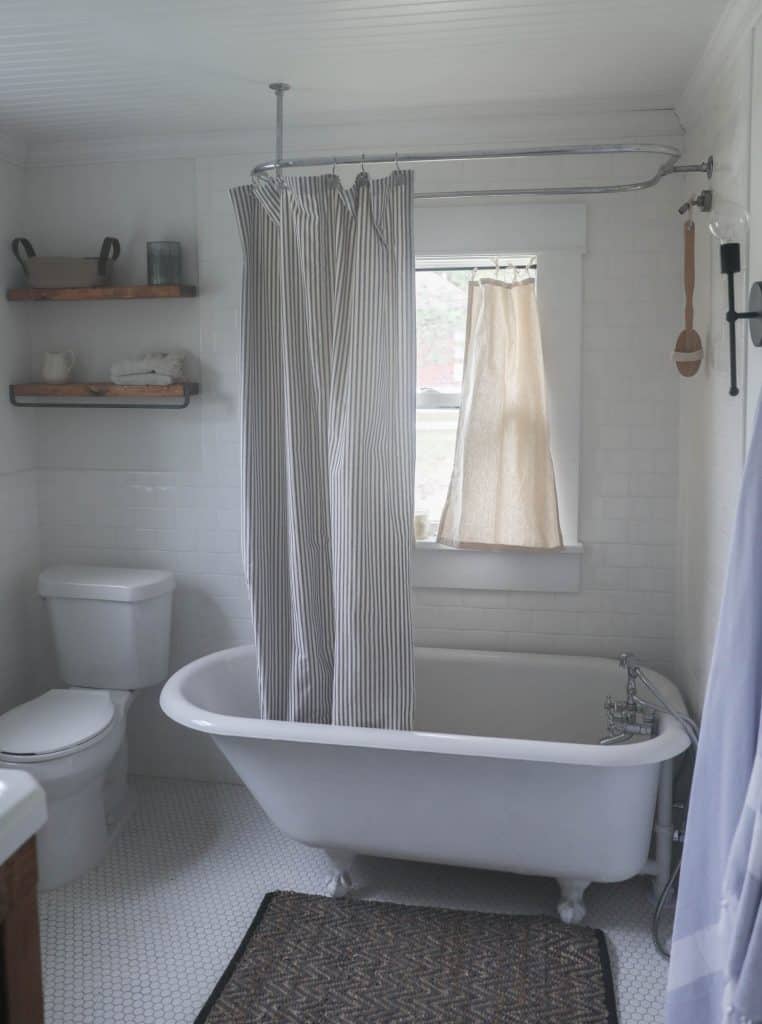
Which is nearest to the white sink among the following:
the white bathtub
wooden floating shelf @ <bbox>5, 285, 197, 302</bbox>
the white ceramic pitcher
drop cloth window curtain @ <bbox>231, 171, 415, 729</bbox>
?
the white bathtub

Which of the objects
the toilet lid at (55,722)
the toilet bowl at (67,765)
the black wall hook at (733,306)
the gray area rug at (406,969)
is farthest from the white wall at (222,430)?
the gray area rug at (406,969)

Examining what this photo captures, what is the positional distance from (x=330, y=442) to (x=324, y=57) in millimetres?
1097

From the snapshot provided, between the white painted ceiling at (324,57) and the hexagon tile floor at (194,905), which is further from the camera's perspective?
the hexagon tile floor at (194,905)

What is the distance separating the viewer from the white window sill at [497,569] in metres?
3.38

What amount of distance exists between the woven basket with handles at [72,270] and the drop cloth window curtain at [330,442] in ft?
2.82

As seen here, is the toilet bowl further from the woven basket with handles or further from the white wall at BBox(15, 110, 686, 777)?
the woven basket with handles

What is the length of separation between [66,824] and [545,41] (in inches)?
109

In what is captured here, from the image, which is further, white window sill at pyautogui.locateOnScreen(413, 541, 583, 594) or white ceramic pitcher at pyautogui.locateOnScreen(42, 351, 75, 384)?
white ceramic pitcher at pyautogui.locateOnScreen(42, 351, 75, 384)

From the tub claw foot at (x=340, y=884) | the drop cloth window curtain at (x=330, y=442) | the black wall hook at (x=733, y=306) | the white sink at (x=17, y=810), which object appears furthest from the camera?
the tub claw foot at (x=340, y=884)

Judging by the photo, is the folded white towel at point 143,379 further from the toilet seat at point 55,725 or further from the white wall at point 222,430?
the toilet seat at point 55,725

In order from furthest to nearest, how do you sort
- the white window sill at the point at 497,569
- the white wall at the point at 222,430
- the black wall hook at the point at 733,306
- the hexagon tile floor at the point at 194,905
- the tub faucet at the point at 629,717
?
the white window sill at the point at 497,569, the white wall at the point at 222,430, the tub faucet at the point at 629,717, the hexagon tile floor at the point at 194,905, the black wall hook at the point at 733,306

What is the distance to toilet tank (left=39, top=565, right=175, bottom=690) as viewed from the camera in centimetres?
345

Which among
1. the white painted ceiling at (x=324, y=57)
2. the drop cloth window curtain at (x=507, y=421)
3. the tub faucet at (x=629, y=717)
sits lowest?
the tub faucet at (x=629, y=717)

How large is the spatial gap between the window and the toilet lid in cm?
130
